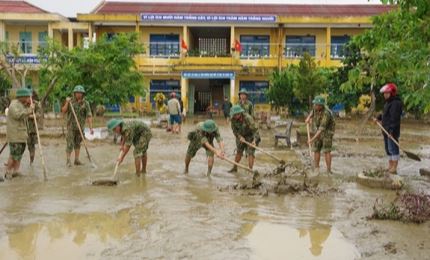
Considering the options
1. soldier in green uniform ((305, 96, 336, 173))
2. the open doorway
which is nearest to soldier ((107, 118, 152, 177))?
soldier in green uniform ((305, 96, 336, 173))

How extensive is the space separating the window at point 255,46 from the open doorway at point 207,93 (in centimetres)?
231

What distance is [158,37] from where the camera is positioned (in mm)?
34156

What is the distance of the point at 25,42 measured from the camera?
33.9 meters

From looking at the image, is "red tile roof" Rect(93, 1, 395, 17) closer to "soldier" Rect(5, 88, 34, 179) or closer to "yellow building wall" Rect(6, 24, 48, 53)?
"yellow building wall" Rect(6, 24, 48, 53)

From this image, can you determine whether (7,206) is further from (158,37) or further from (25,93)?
(158,37)

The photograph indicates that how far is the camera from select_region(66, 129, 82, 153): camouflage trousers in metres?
11.2

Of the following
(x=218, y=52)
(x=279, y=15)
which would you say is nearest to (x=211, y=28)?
(x=218, y=52)

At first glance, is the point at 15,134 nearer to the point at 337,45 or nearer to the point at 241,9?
the point at 337,45

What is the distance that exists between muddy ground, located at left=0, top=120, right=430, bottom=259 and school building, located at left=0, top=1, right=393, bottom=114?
21.6 m

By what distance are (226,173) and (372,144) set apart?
749cm

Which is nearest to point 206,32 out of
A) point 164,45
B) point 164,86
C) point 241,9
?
point 241,9

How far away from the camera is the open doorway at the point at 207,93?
3447cm

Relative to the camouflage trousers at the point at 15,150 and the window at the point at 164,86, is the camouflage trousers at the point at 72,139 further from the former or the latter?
the window at the point at 164,86

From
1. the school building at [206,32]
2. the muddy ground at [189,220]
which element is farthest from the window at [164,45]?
the muddy ground at [189,220]
